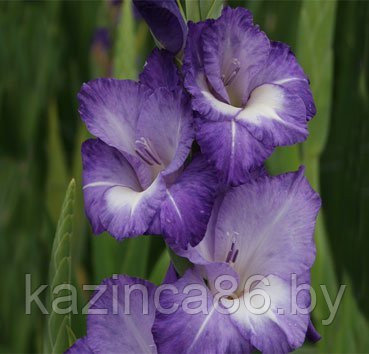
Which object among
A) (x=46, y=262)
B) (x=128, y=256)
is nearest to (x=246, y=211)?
(x=128, y=256)

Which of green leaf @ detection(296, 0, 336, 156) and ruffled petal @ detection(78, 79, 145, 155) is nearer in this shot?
ruffled petal @ detection(78, 79, 145, 155)

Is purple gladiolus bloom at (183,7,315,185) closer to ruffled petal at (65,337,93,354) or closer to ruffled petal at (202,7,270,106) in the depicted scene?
ruffled petal at (202,7,270,106)

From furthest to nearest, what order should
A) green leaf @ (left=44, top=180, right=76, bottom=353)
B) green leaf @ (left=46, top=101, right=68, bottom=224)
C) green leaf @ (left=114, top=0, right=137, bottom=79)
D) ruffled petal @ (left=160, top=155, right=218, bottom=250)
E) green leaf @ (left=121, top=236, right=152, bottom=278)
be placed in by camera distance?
green leaf @ (left=46, top=101, right=68, bottom=224) → green leaf @ (left=114, top=0, right=137, bottom=79) → green leaf @ (left=121, top=236, right=152, bottom=278) → green leaf @ (left=44, top=180, right=76, bottom=353) → ruffled petal @ (left=160, top=155, right=218, bottom=250)

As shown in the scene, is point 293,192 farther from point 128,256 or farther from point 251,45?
point 128,256

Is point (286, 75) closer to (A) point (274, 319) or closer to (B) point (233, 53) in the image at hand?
(B) point (233, 53)

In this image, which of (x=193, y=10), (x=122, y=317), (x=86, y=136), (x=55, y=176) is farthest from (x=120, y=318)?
(x=55, y=176)

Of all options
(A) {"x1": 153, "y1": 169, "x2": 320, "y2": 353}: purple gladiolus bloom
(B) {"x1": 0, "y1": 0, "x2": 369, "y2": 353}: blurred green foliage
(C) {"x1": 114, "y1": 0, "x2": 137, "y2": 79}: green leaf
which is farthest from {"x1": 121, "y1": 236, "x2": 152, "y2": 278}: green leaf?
(A) {"x1": 153, "y1": 169, "x2": 320, "y2": 353}: purple gladiolus bloom

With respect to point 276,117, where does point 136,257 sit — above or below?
below

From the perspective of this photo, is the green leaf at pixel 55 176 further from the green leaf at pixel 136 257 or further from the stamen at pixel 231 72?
the stamen at pixel 231 72
